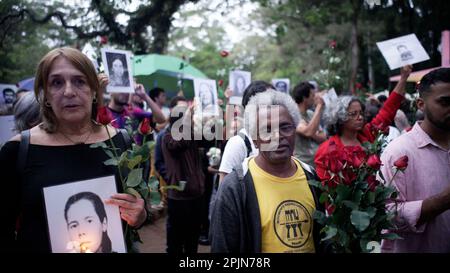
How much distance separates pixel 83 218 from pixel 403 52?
364cm

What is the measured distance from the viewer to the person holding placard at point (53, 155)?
166cm

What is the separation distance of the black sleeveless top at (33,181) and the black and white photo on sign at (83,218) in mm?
43

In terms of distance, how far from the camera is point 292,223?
2008 millimetres

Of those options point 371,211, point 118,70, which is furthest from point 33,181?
point 118,70

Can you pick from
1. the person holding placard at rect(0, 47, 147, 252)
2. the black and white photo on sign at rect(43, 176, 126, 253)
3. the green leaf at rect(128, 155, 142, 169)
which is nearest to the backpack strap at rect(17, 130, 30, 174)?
the person holding placard at rect(0, 47, 147, 252)

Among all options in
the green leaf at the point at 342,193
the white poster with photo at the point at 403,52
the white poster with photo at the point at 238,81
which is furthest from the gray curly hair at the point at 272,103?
the white poster with photo at the point at 238,81

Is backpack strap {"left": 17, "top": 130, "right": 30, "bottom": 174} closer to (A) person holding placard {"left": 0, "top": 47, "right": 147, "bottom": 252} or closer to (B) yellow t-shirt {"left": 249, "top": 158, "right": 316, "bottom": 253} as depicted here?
(A) person holding placard {"left": 0, "top": 47, "right": 147, "bottom": 252}

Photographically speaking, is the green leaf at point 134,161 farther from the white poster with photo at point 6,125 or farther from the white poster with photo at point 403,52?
the white poster with photo at point 403,52

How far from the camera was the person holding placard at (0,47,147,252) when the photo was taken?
1.66 meters

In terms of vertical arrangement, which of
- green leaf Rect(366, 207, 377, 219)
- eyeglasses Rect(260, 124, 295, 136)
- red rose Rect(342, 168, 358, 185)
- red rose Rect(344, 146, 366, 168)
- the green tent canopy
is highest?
the green tent canopy

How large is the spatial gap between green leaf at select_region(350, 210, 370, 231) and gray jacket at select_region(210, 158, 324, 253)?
0.44 meters

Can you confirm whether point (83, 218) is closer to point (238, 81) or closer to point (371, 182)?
point (371, 182)

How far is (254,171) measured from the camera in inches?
84.2

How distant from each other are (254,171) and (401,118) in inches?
132
